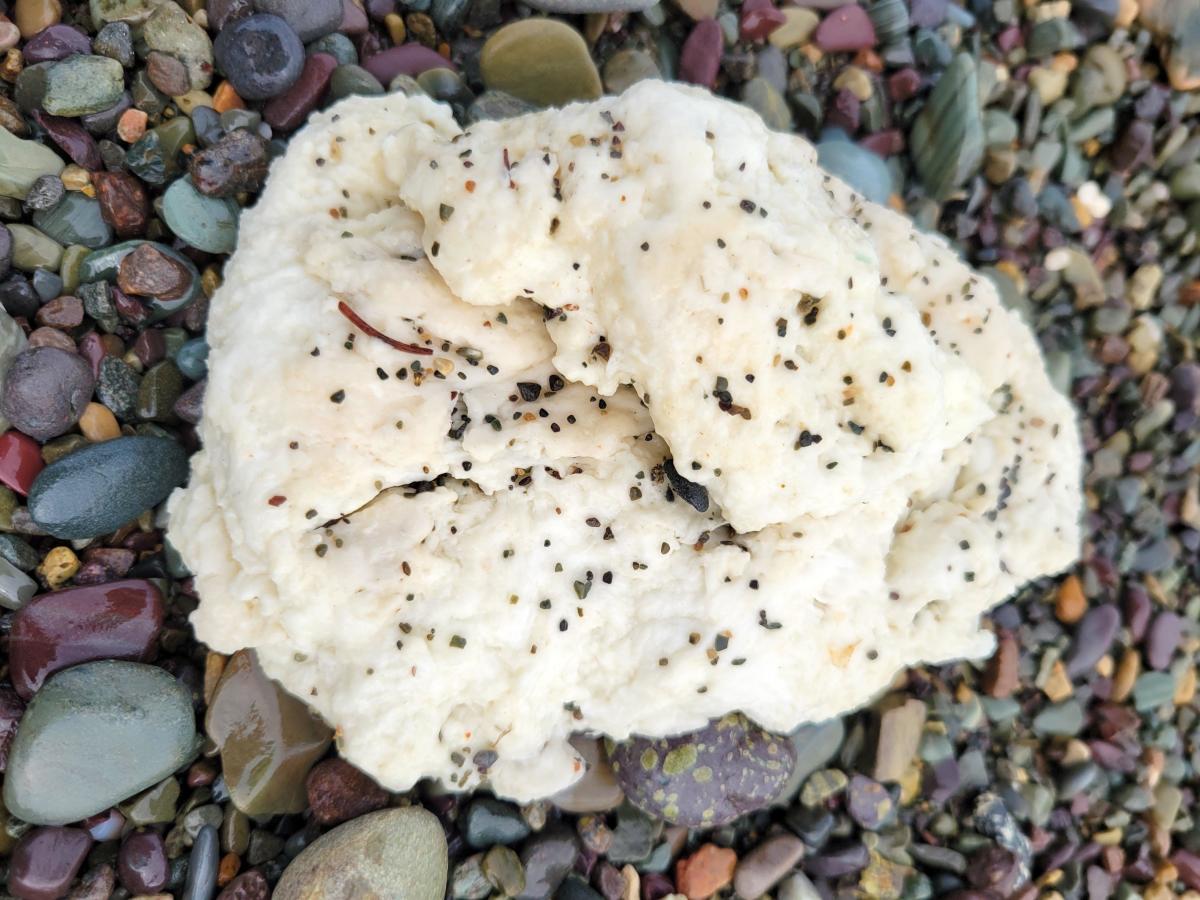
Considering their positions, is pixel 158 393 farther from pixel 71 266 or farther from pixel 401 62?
pixel 401 62

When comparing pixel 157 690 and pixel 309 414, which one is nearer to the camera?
pixel 309 414

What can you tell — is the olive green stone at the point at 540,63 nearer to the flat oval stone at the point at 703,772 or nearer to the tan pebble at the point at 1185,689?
the flat oval stone at the point at 703,772

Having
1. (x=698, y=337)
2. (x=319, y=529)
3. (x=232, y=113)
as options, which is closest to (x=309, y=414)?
(x=319, y=529)

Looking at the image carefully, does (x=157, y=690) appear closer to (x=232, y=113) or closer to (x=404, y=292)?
(x=404, y=292)

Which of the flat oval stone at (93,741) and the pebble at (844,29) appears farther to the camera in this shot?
the pebble at (844,29)

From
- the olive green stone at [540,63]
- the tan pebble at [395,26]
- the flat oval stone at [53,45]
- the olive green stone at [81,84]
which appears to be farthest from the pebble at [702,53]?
the flat oval stone at [53,45]

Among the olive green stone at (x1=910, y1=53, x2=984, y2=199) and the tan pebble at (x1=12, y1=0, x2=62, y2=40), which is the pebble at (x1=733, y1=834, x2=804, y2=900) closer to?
the olive green stone at (x1=910, y1=53, x2=984, y2=199)

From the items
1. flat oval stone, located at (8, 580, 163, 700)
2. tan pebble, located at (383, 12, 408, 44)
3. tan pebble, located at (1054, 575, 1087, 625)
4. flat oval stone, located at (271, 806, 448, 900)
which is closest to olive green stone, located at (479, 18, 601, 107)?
tan pebble, located at (383, 12, 408, 44)

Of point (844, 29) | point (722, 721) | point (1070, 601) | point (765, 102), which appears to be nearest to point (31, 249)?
point (765, 102)
